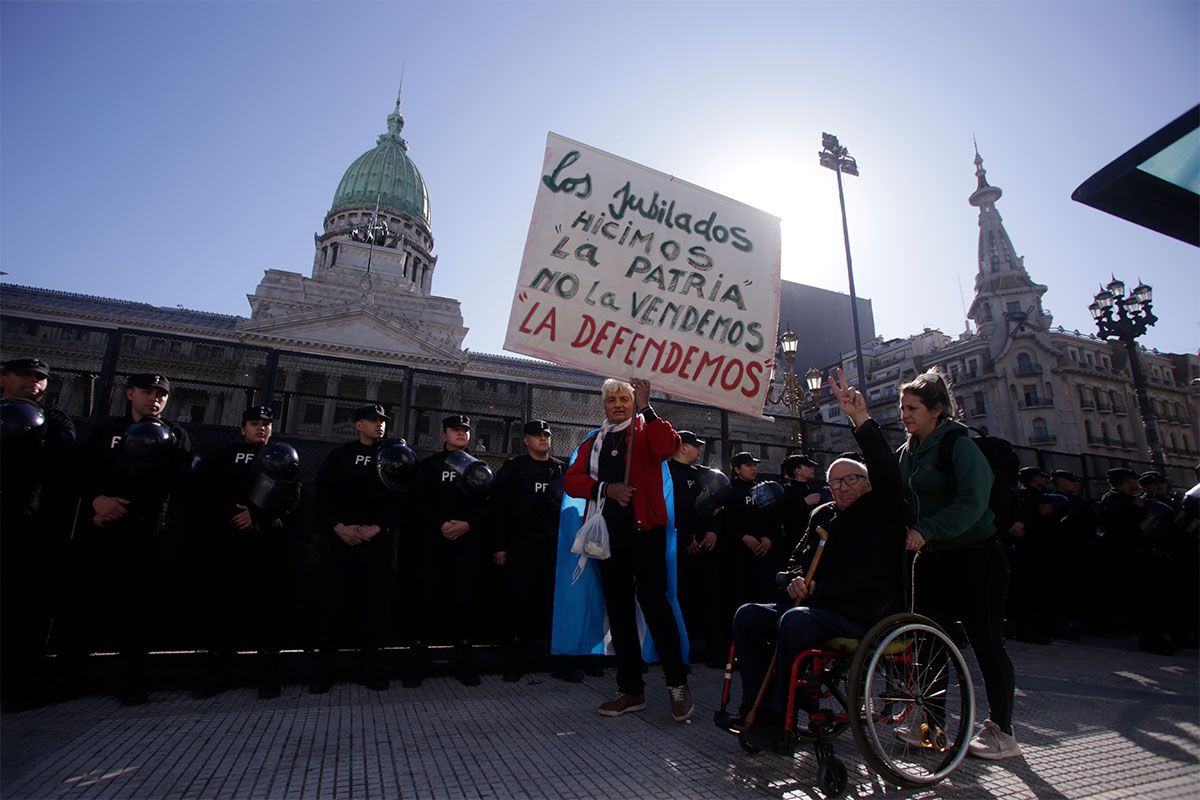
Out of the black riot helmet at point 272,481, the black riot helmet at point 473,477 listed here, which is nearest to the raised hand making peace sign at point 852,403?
the black riot helmet at point 473,477

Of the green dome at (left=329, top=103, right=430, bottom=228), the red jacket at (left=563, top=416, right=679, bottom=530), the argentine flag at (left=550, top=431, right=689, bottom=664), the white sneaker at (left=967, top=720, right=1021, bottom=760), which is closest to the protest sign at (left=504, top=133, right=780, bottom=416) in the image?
the red jacket at (left=563, top=416, right=679, bottom=530)

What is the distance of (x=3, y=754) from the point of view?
9.36 feet

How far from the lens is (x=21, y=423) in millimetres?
3553

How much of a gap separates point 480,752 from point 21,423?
3.52 metres

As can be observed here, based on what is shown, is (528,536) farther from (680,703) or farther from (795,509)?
(795,509)

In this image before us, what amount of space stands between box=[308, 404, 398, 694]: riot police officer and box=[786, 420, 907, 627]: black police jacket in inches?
131

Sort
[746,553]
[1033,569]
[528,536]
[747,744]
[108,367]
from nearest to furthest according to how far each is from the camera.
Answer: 1. [747,744]
2. [108,367]
3. [528,536]
4. [746,553]
5. [1033,569]

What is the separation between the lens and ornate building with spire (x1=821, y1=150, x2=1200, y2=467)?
5347 cm

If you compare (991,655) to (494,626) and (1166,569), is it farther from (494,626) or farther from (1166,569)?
(1166,569)

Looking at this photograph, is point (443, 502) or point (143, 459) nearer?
point (143, 459)

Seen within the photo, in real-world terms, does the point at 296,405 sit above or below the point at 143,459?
above

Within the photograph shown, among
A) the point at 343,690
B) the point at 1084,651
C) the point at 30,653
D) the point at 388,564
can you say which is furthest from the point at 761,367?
the point at 1084,651

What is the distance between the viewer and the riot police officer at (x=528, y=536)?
5.07 m

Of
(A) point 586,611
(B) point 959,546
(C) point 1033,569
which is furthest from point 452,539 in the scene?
(C) point 1033,569
